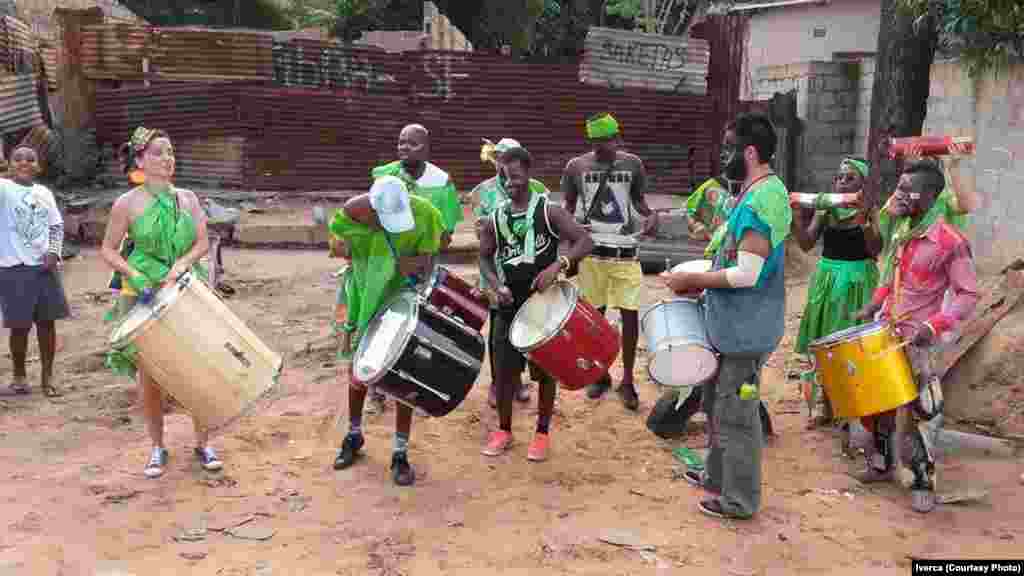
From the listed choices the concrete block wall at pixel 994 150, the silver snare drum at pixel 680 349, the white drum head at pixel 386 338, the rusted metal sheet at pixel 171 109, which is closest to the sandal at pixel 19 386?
the white drum head at pixel 386 338

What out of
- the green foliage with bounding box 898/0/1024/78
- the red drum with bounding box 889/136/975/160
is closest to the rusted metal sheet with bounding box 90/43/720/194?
the green foliage with bounding box 898/0/1024/78

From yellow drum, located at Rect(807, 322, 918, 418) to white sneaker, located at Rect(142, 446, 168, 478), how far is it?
11.4 feet

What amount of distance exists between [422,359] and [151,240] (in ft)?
5.32

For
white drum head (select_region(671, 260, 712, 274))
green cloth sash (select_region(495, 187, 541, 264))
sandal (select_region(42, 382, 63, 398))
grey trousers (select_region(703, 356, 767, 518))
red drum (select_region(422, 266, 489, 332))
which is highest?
green cloth sash (select_region(495, 187, 541, 264))

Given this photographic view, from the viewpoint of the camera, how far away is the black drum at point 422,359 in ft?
14.9

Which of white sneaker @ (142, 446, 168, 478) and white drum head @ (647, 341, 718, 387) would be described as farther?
white sneaker @ (142, 446, 168, 478)

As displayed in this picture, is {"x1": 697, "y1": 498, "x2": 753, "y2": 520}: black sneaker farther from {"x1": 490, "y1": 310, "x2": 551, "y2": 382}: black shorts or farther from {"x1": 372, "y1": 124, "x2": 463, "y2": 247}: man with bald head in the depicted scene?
{"x1": 372, "y1": 124, "x2": 463, "y2": 247}: man with bald head

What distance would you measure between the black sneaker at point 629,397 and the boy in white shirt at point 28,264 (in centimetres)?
390

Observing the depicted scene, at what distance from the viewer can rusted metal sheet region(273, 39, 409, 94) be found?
15.2 m

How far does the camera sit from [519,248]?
17.4 feet

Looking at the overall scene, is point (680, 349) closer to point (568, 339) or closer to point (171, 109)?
point (568, 339)

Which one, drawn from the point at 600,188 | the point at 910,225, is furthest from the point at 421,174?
the point at 910,225

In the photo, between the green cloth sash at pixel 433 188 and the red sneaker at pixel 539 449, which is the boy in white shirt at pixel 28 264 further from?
the red sneaker at pixel 539 449

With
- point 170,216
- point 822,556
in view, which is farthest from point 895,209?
point 170,216
